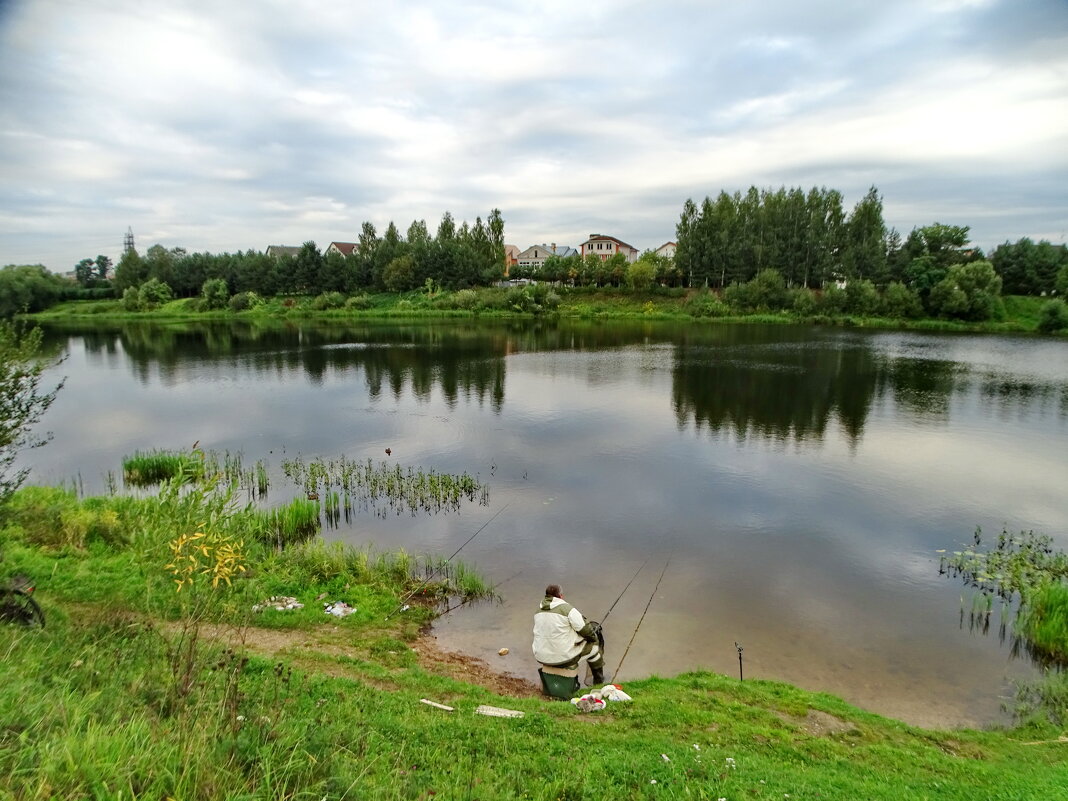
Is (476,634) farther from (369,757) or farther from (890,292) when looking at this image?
(890,292)

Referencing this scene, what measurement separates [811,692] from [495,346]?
163 feet

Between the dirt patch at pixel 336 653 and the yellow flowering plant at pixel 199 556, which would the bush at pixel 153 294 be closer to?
the dirt patch at pixel 336 653

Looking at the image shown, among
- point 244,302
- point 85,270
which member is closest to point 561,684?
point 244,302

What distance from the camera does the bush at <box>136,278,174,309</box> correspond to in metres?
101

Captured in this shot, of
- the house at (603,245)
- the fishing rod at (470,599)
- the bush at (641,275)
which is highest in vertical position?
the house at (603,245)

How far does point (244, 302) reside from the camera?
99250 mm

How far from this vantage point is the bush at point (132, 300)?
102 metres

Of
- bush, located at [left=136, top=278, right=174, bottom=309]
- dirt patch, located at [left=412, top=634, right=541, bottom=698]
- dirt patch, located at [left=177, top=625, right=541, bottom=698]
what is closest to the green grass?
dirt patch, located at [left=177, top=625, right=541, bottom=698]

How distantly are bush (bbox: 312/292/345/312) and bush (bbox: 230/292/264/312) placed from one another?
10.3m

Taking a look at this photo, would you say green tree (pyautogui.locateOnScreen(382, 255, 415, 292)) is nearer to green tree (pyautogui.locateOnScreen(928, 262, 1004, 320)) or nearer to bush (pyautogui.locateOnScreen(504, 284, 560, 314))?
bush (pyautogui.locateOnScreen(504, 284, 560, 314))

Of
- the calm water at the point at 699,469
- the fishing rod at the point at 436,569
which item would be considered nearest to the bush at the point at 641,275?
the calm water at the point at 699,469

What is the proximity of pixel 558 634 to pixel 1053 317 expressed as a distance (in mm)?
88955

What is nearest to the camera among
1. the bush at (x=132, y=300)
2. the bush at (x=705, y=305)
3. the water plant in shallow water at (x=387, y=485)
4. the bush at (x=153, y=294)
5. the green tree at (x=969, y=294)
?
the water plant in shallow water at (x=387, y=485)

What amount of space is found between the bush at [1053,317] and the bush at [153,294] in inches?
5329
